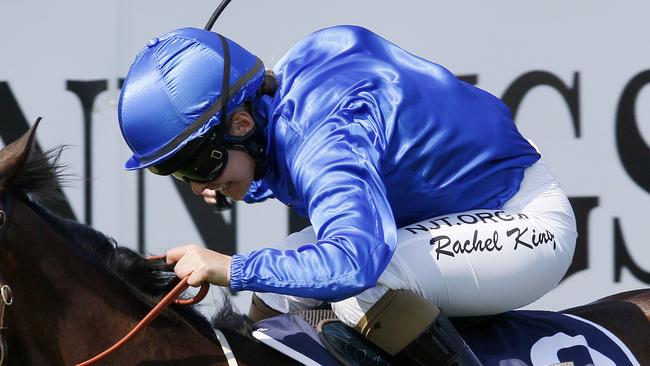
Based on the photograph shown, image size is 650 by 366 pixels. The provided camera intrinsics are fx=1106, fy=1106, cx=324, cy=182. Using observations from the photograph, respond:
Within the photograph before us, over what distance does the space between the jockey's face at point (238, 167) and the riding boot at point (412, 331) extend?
38cm

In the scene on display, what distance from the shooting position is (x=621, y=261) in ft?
13.1

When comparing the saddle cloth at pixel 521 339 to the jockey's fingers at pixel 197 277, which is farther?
the saddle cloth at pixel 521 339

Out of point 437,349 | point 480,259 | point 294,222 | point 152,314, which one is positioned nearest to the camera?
point 152,314

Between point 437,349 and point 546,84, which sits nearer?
point 437,349

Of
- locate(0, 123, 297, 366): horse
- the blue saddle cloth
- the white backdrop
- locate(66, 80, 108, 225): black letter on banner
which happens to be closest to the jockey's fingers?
locate(0, 123, 297, 366): horse

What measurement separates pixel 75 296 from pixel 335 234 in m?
0.53

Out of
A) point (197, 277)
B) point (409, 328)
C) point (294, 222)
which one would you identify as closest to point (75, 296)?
point (197, 277)

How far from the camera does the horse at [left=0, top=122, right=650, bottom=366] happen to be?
203 cm

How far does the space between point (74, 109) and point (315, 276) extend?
7.88ft

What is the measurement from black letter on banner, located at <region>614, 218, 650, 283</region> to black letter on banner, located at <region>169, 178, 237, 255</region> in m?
1.39

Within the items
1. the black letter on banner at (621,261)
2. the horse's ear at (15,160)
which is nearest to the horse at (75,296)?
the horse's ear at (15,160)

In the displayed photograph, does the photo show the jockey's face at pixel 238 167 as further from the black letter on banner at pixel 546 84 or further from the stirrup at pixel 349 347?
the black letter on banner at pixel 546 84

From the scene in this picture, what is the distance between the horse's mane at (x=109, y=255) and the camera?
2.09 meters

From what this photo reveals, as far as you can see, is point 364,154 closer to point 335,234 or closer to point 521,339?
point 335,234
